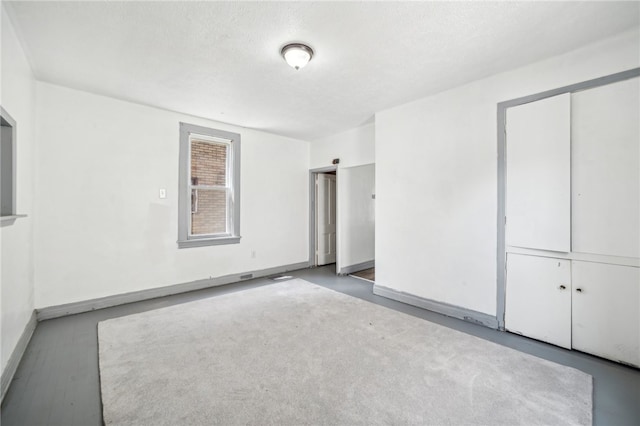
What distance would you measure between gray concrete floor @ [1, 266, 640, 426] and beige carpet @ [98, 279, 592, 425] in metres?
0.10

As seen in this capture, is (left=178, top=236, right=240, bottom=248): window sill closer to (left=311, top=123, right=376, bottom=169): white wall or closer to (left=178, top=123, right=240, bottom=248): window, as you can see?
(left=178, top=123, right=240, bottom=248): window

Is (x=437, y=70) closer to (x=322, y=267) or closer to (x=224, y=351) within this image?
(x=224, y=351)

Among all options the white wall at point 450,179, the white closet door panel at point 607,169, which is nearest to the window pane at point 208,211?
the white wall at point 450,179

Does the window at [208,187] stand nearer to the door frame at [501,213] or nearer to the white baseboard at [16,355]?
the white baseboard at [16,355]

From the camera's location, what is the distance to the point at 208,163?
15.1ft

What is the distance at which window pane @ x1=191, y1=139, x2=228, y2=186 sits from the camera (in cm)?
444

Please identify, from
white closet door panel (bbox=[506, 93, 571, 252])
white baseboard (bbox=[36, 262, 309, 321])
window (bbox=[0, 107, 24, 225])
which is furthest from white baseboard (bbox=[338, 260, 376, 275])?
window (bbox=[0, 107, 24, 225])

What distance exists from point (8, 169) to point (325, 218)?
468cm

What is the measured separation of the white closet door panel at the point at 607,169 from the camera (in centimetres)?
219

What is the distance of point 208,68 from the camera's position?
2764 millimetres

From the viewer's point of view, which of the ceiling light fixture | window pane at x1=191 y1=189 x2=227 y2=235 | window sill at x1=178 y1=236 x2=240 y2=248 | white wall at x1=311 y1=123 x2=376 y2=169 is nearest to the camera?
the ceiling light fixture

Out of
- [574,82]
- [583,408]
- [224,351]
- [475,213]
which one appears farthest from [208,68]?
[583,408]

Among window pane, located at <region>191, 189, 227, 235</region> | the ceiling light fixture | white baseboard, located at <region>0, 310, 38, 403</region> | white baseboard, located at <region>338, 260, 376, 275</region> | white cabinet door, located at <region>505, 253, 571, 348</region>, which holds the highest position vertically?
the ceiling light fixture

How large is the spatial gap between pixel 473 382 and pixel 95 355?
3.09 metres
